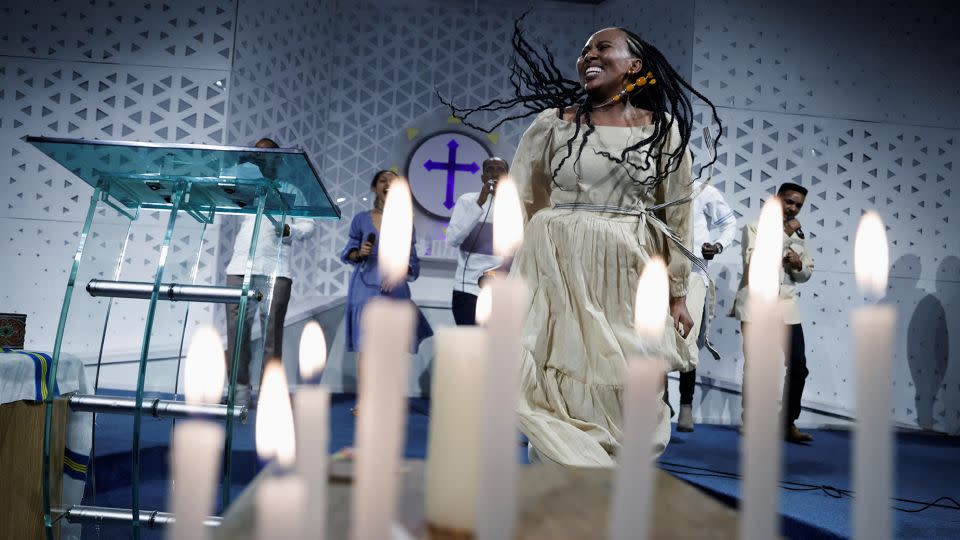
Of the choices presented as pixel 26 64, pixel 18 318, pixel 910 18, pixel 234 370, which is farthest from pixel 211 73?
pixel 910 18

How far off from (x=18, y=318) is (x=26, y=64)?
15.0 ft

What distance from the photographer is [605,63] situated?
7.98ft

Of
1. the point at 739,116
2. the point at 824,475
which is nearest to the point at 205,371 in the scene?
the point at 824,475

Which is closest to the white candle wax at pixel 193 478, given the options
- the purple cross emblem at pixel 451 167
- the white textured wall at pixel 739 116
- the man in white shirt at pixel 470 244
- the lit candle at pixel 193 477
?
the lit candle at pixel 193 477

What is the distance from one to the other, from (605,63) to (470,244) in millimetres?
2072

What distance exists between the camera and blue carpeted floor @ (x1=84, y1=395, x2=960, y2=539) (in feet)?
8.09

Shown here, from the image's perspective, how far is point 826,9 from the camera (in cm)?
594

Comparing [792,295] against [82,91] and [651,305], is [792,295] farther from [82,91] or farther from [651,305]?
[82,91]

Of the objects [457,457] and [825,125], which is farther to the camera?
[825,125]

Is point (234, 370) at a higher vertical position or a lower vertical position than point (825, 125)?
lower

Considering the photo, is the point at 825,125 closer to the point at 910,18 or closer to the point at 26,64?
the point at 910,18

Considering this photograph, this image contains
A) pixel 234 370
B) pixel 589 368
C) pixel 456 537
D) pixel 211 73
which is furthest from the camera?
pixel 211 73

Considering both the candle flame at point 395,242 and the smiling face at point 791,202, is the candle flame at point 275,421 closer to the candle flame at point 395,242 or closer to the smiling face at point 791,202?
the candle flame at point 395,242

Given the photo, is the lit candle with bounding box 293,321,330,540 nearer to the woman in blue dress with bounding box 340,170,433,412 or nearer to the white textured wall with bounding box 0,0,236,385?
the woman in blue dress with bounding box 340,170,433,412
